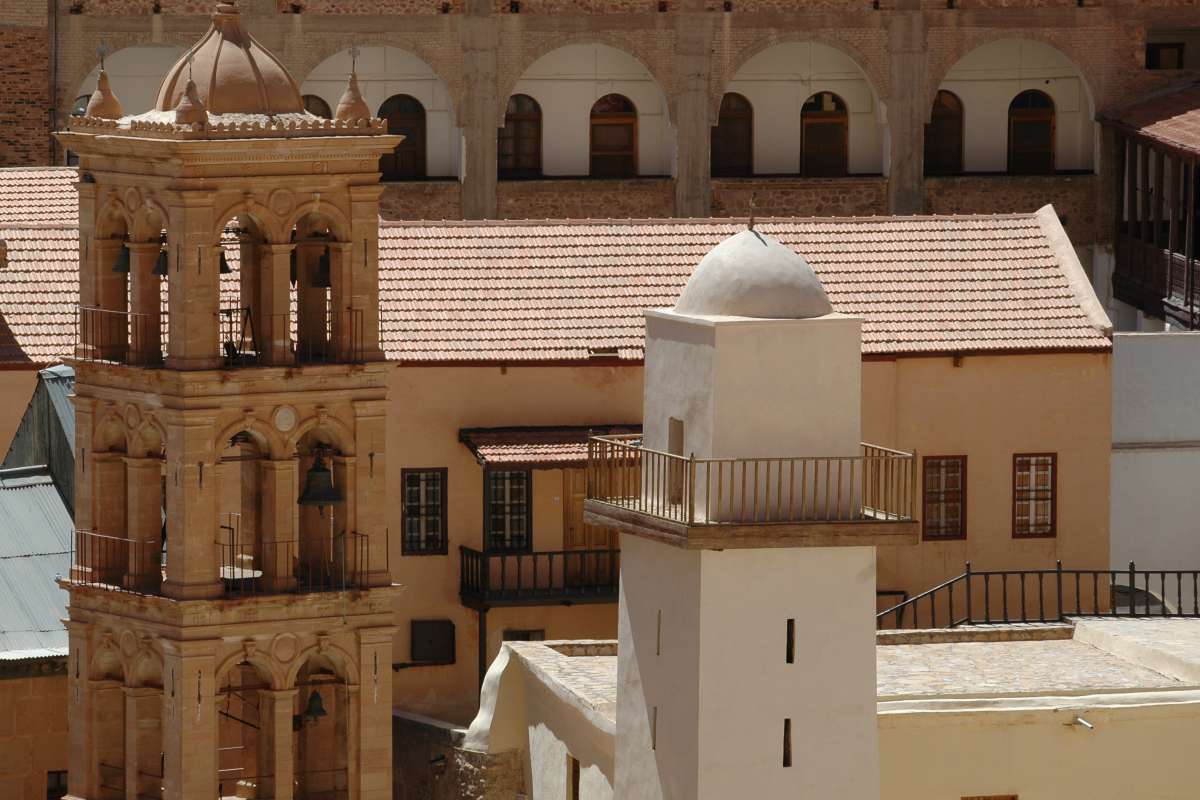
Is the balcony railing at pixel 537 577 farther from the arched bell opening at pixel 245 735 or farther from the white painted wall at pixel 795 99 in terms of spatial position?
the white painted wall at pixel 795 99

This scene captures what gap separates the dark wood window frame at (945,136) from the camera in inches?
2392

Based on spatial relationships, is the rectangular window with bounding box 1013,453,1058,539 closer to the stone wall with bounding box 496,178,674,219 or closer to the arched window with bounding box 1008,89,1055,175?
the stone wall with bounding box 496,178,674,219

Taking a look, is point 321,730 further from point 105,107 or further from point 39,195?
point 39,195

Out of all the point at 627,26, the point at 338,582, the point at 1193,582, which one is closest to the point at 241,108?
the point at 338,582

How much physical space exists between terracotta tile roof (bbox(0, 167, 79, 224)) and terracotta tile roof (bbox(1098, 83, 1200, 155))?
16013mm

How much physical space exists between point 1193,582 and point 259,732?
41.9 feet

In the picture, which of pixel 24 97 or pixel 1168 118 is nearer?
pixel 1168 118

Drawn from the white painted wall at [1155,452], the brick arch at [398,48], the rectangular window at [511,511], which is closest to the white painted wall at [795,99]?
the brick arch at [398,48]

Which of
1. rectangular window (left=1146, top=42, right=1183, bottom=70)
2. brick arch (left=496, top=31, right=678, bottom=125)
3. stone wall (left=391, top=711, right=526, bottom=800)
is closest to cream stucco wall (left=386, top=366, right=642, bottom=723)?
stone wall (left=391, top=711, right=526, bottom=800)

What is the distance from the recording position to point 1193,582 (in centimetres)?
4069

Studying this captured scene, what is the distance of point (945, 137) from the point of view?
60906mm

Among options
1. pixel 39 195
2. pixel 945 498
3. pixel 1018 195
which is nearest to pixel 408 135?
pixel 1018 195

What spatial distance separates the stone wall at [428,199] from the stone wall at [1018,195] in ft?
25.0

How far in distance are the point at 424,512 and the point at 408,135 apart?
20.3 metres
